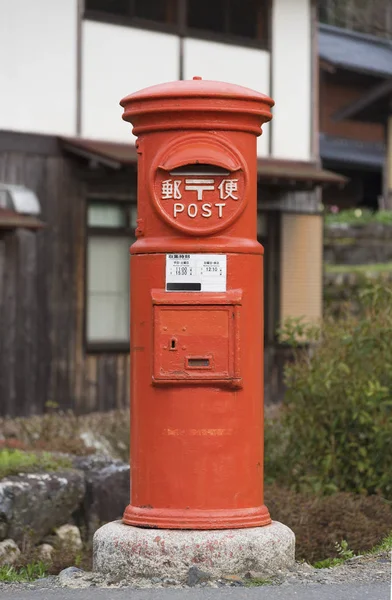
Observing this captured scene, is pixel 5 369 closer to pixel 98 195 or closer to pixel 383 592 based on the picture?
pixel 98 195

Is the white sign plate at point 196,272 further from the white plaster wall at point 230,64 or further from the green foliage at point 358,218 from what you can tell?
the green foliage at point 358,218

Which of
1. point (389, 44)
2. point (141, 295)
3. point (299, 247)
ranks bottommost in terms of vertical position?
point (141, 295)

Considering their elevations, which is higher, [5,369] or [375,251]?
[375,251]

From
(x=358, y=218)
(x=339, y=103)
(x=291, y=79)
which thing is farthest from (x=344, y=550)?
(x=339, y=103)

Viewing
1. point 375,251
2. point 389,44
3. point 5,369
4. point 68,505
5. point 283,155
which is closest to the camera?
point 68,505

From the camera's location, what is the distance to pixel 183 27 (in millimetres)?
17531

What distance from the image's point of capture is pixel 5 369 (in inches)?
624

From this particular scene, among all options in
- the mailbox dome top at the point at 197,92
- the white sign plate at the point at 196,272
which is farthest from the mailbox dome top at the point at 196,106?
the white sign plate at the point at 196,272

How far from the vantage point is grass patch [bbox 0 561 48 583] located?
7.21 m

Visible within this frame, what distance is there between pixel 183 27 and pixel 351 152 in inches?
631

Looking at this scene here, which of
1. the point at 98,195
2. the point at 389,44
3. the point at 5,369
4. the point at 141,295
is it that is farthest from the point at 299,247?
the point at 389,44

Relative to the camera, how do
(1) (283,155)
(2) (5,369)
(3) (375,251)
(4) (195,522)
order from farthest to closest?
Result: (3) (375,251) < (1) (283,155) < (2) (5,369) < (4) (195,522)

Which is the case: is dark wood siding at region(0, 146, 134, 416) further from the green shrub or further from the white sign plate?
the white sign plate

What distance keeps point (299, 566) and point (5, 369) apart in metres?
9.20
